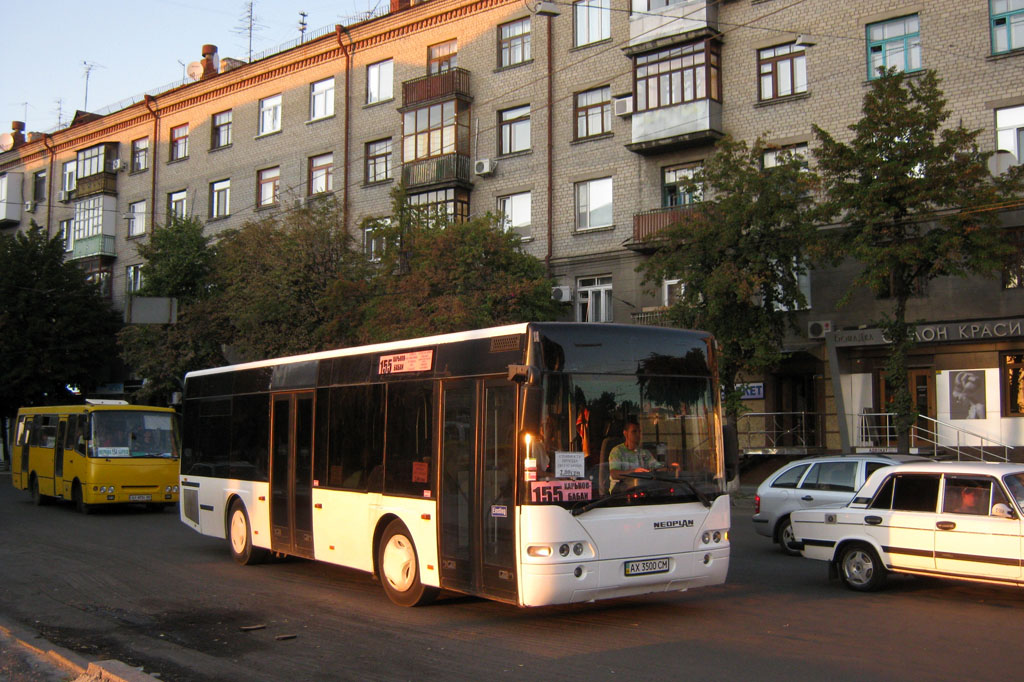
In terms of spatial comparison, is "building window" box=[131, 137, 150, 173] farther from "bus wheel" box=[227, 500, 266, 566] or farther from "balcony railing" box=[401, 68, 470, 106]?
"bus wheel" box=[227, 500, 266, 566]

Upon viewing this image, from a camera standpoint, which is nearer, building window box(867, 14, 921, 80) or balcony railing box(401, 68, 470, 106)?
building window box(867, 14, 921, 80)

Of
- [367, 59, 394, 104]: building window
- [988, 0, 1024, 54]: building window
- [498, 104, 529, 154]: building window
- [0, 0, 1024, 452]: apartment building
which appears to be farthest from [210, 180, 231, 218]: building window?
[988, 0, 1024, 54]: building window

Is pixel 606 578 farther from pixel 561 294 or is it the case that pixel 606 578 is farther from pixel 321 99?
pixel 321 99

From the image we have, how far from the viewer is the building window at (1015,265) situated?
80.7ft

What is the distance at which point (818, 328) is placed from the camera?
27.5 metres

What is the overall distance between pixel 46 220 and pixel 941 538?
58879mm

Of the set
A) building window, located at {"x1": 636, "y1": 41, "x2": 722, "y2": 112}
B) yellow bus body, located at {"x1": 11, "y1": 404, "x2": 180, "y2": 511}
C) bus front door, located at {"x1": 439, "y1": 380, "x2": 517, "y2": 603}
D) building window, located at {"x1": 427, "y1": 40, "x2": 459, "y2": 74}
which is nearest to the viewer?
bus front door, located at {"x1": 439, "y1": 380, "x2": 517, "y2": 603}

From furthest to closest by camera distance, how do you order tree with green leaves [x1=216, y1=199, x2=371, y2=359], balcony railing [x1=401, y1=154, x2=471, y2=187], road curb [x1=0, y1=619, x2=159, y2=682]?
balcony railing [x1=401, y1=154, x2=471, y2=187]
tree with green leaves [x1=216, y1=199, x2=371, y2=359]
road curb [x1=0, y1=619, x2=159, y2=682]

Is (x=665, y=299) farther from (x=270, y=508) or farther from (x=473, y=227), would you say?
(x=270, y=508)

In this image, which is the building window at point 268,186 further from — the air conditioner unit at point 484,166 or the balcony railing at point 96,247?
the balcony railing at point 96,247

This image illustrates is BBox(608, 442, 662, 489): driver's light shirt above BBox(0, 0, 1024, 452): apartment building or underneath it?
underneath

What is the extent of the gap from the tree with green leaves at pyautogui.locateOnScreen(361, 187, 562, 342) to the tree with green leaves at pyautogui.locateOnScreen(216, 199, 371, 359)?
1.18 meters

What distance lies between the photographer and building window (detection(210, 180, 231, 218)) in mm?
45406

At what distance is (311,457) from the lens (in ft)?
38.6
